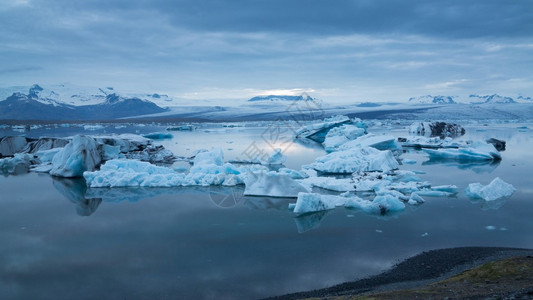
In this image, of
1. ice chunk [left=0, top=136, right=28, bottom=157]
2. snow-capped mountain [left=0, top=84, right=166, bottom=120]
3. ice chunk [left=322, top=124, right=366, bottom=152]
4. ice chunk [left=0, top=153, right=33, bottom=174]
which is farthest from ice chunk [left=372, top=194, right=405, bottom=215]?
snow-capped mountain [left=0, top=84, right=166, bottom=120]

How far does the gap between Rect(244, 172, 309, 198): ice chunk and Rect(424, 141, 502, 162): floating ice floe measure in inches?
312

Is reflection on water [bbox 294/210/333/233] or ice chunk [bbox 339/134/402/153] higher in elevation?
ice chunk [bbox 339/134/402/153]

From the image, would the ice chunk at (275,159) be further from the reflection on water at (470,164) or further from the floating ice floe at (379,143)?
the reflection on water at (470,164)

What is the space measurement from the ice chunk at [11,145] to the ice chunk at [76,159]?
14.6ft

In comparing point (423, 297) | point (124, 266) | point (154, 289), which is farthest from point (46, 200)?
point (423, 297)

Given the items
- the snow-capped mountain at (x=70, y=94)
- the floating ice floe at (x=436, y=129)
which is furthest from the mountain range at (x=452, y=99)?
the floating ice floe at (x=436, y=129)

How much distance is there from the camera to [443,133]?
82.8 feet

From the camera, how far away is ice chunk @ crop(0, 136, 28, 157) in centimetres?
1499

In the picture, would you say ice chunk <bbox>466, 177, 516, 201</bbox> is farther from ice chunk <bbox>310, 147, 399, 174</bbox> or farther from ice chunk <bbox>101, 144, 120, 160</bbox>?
ice chunk <bbox>101, 144, 120, 160</bbox>

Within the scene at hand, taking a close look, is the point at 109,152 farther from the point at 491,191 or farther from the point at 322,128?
the point at 322,128

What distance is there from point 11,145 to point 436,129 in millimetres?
21351

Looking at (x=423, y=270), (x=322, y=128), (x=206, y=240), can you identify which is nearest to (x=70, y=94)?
(x=322, y=128)

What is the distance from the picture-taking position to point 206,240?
581 centimetres

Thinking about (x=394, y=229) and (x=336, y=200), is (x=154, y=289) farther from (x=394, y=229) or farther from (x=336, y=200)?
(x=336, y=200)
